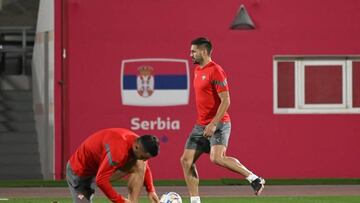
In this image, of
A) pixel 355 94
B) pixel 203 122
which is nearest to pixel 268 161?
pixel 355 94

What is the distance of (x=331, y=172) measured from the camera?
22641mm

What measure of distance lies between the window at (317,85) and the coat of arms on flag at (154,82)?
1961mm

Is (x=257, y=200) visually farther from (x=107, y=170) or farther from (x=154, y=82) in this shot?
(x=107, y=170)

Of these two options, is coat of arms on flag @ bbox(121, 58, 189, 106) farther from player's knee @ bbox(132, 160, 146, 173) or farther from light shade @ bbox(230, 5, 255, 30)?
player's knee @ bbox(132, 160, 146, 173)

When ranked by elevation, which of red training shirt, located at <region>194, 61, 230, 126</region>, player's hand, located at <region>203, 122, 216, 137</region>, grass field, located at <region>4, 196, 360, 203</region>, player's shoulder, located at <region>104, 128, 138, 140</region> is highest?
red training shirt, located at <region>194, 61, 230, 126</region>

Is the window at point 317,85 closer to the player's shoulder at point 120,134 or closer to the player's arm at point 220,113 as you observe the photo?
the player's arm at point 220,113

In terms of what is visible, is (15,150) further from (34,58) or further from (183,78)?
(183,78)

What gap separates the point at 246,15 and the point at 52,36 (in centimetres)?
396

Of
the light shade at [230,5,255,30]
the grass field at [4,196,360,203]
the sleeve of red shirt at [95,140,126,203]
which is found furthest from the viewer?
the light shade at [230,5,255,30]

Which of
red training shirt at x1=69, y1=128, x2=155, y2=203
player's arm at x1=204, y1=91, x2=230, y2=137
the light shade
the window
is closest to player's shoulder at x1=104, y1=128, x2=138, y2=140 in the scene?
red training shirt at x1=69, y1=128, x2=155, y2=203

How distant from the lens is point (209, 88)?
46.4 feet

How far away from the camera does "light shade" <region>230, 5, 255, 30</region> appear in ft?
73.0

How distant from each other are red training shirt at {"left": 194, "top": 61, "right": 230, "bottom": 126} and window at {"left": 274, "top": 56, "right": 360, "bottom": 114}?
8544 millimetres

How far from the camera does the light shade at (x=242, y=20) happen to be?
876 inches
